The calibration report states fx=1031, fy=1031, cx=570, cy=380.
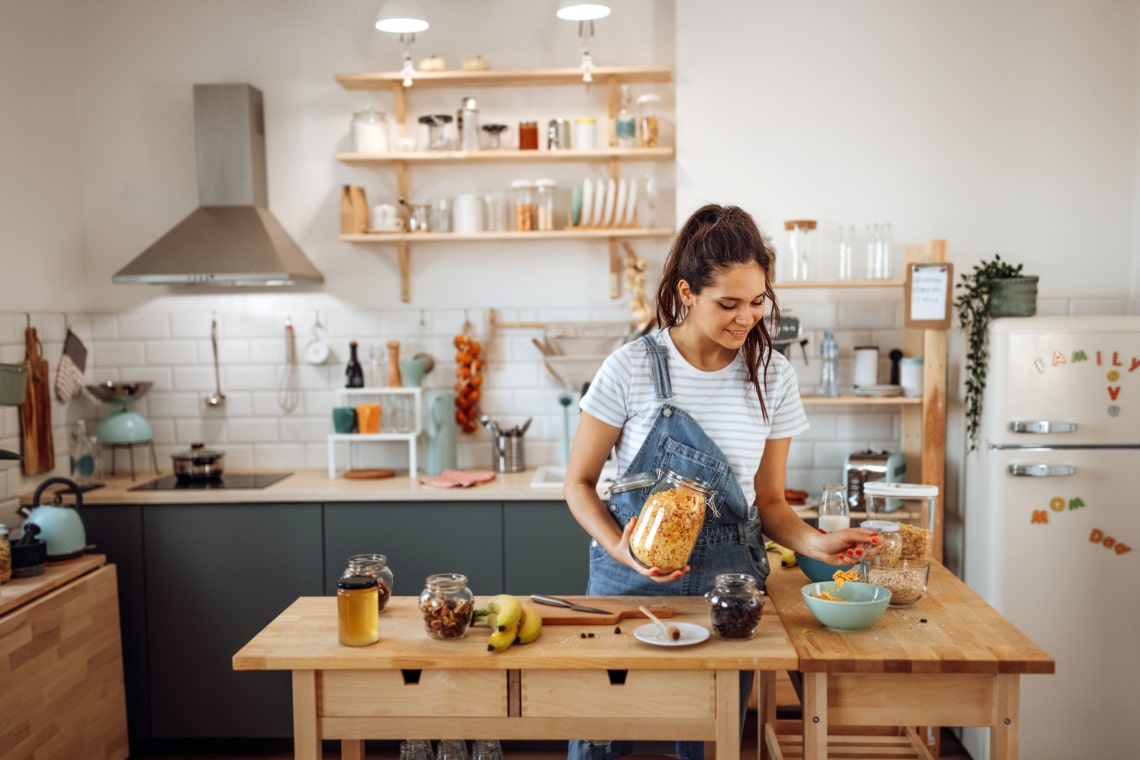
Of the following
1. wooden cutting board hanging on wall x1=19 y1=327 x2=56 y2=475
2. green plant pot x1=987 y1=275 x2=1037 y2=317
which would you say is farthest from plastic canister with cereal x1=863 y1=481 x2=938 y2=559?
wooden cutting board hanging on wall x1=19 y1=327 x2=56 y2=475

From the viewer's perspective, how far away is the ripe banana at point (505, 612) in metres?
1.96

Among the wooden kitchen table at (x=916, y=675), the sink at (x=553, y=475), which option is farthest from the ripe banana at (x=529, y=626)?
the sink at (x=553, y=475)

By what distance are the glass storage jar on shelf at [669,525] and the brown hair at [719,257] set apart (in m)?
0.37

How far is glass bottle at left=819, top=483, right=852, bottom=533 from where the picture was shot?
7.91 feet

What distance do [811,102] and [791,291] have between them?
744mm

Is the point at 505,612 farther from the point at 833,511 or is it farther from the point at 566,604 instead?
the point at 833,511

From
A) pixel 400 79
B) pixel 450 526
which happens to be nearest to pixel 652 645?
pixel 450 526

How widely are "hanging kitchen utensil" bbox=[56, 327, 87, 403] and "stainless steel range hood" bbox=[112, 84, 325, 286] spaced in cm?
42

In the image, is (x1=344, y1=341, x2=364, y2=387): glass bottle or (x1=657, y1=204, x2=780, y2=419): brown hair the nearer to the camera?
(x1=657, y1=204, x2=780, y2=419): brown hair

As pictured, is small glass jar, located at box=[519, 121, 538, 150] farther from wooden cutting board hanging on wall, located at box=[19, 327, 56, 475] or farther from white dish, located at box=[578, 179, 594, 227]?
wooden cutting board hanging on wall, located at box=[19, 327, 56, 475]

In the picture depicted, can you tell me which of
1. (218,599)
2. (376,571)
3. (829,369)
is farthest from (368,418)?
(376,571)

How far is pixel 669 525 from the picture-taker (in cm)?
197

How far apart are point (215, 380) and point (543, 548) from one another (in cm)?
166

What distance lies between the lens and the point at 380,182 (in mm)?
4332
